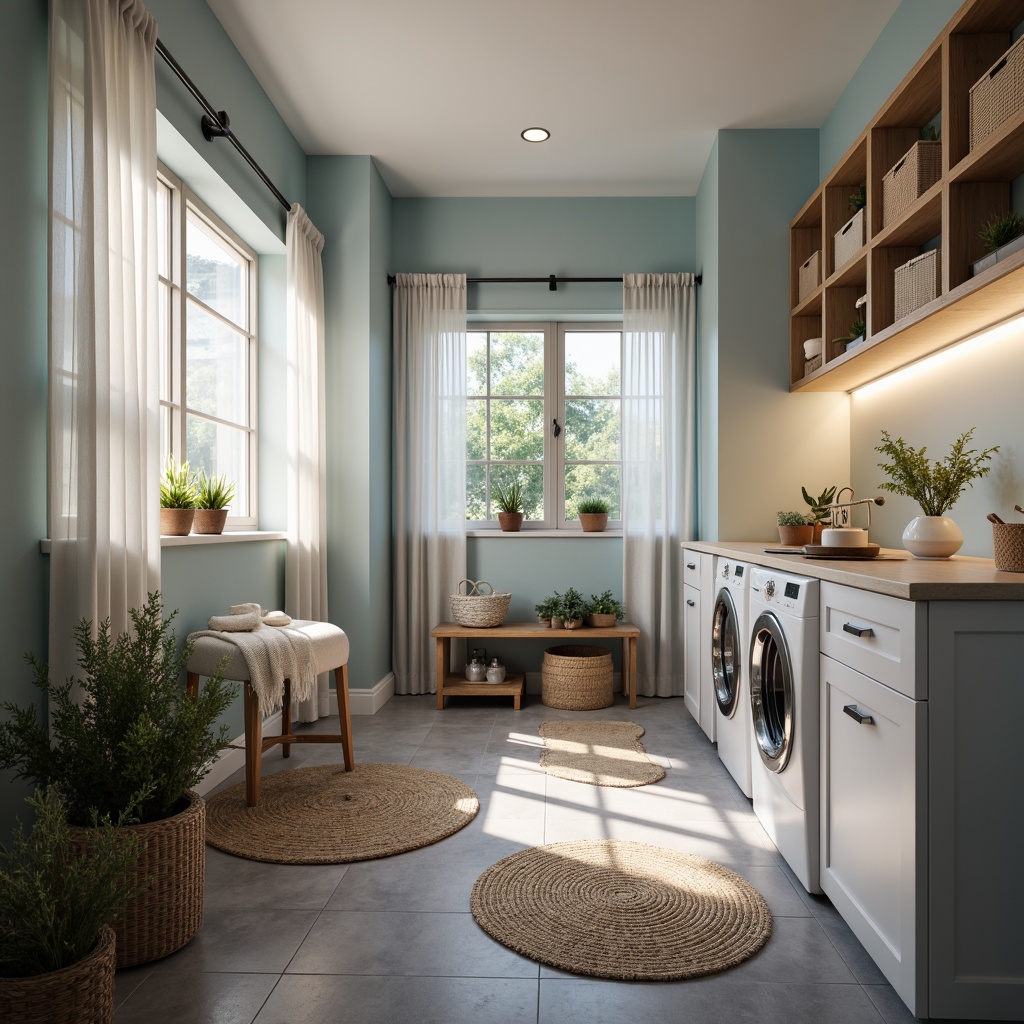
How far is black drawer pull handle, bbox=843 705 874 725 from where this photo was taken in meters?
1.64

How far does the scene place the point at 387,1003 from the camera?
156 centimetres

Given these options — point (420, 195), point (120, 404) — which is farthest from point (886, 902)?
point (420, 195)

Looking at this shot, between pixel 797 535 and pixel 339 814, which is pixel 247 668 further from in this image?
pixel 797 535

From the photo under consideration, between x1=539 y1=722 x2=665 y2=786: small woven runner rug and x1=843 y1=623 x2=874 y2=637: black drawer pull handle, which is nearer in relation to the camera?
x1=843 y1=623 x2=874 y2=637: black drawer pull handle

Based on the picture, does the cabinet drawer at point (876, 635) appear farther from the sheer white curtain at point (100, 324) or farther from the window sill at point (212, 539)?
the window sill at point (212, 539)

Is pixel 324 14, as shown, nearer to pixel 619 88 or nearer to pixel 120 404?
pixel 619 88

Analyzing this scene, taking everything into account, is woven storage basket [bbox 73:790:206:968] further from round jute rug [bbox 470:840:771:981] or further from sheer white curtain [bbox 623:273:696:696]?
sheer white curtain [bbox 623:273:696:696]

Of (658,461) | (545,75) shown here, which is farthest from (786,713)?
(545,75)

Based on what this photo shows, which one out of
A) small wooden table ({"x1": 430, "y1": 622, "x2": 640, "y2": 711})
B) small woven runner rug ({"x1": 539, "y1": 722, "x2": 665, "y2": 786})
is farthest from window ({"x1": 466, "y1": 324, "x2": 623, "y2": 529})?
small woven runner rug ({"x1": 539, "y1": 722, "x2": 665, "y2": 786})

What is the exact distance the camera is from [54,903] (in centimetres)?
127

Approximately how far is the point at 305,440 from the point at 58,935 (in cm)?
256

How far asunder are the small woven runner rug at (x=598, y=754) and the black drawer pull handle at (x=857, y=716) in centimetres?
127

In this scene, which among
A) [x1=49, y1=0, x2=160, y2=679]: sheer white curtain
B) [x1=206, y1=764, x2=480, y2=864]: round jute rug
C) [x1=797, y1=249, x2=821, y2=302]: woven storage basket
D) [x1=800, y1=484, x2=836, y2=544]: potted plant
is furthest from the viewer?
[x1=797, y1=249, x2=821, y2=302]: woven storage basket

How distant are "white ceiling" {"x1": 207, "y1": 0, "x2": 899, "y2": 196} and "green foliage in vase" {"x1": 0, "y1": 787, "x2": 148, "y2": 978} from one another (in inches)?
108
